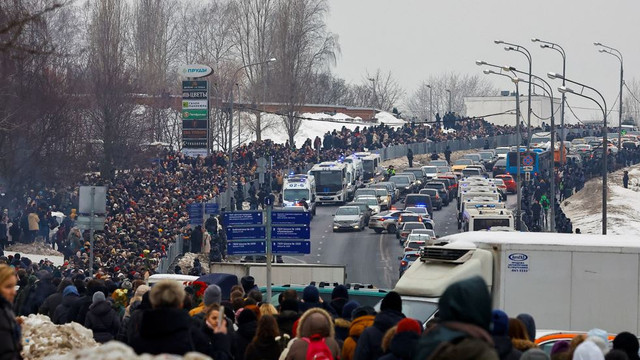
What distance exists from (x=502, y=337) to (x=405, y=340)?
36.4 inches

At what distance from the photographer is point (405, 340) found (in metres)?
10.4

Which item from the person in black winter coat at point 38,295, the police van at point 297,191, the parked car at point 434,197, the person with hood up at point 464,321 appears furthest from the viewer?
the parked car at point 434,197

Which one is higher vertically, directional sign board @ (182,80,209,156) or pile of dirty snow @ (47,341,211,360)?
directional sign board @ (182,80,209,156)

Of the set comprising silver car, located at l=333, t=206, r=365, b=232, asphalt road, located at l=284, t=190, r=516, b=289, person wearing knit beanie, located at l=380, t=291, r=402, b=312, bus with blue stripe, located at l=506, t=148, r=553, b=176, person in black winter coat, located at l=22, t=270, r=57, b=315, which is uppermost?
bus with blue stripe, located at l=506, t=148, r=553, b=176

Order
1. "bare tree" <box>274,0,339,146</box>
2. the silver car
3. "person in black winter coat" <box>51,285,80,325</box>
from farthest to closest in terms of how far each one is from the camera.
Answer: "bare tree" <box>274,0,339,146</box> → the silver car → "person in black winter coat" <box>51,285,80,325</box>

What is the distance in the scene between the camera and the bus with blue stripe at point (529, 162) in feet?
201

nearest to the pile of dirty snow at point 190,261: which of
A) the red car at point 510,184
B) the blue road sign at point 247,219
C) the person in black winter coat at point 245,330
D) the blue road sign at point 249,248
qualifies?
the blue road sign at point 249,248

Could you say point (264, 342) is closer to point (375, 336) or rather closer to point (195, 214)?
point (375, 336)

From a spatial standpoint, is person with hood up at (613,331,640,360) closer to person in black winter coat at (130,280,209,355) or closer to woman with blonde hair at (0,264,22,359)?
person in black winter coat at (130,280,209,355)

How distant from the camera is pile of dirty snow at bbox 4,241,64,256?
44875 mm

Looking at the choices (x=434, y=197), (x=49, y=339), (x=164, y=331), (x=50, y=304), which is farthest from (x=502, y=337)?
(x=434, y=197)

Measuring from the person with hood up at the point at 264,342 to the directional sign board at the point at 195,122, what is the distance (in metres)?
53.9

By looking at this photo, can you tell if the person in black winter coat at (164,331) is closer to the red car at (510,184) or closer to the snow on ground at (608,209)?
the snow on ground at (608,209)

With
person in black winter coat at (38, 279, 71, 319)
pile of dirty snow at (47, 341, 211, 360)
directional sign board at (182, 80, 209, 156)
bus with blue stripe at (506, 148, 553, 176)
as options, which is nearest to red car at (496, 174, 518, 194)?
bus with blue stripe at (506, 148, 553, 176)
